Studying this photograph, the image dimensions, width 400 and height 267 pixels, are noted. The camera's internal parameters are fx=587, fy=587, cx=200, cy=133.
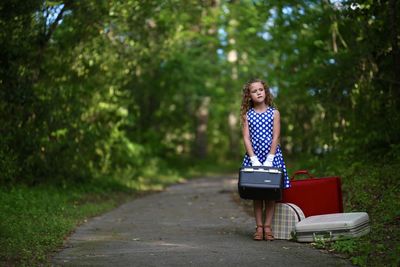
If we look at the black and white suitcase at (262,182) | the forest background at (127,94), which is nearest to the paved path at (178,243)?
the forest background at (127,94)

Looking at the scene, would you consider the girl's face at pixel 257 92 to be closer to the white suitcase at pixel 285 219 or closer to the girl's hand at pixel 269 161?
the girl's hand at pixel 269 161

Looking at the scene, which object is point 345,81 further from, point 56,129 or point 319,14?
point 56,129

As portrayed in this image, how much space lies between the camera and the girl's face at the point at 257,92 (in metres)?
7.36

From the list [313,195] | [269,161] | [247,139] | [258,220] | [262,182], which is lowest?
[258,220]

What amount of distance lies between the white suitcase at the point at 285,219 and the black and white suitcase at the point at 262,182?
380 mm

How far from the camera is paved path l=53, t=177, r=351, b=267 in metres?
5.86

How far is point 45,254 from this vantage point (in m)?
6.34

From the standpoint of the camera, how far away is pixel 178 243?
23.0 ft

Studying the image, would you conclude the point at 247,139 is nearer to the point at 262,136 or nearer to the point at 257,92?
the point at 262,136

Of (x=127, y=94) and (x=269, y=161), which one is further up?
(x=127, y=94)

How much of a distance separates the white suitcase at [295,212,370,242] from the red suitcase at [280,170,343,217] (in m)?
0.51

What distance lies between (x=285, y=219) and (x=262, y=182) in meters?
0.70

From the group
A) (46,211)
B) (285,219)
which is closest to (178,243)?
(285,219)

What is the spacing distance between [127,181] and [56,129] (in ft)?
13.5
